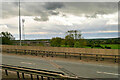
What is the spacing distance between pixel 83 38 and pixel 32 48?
17.4 metres

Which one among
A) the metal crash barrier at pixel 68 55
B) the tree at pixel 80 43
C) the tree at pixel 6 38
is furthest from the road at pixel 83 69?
the tree at pixel 6 38

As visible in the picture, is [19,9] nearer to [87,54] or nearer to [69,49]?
[69,49]

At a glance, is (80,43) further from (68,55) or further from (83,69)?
(83,69)

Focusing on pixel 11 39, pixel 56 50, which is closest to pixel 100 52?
pixel 56 50

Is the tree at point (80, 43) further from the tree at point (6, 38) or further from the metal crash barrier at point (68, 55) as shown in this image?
the tree at point (6, 38)

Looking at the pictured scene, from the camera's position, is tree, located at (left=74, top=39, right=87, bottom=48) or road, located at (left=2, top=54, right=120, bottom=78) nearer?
road, located at (left=2, top=54, right=120, bottom=78)

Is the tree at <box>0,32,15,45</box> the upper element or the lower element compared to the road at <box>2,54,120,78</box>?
upper

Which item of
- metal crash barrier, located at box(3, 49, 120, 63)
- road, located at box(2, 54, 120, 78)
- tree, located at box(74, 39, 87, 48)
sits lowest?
road, located at box(2, 54, 120, 78)

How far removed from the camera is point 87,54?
15.3 meters

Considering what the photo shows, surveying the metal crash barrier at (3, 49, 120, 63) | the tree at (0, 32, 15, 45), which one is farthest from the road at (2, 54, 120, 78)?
the tree at (0, 32, 15, 45)

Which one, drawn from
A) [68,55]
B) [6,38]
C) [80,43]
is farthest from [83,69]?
[6,38]

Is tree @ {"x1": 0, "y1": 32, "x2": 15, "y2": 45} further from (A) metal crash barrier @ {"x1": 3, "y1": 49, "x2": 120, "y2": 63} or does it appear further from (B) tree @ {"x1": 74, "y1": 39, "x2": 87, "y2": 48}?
(B) tree @ {"x1": 74, "y1": 39, "x2": 87, "y2": 48}

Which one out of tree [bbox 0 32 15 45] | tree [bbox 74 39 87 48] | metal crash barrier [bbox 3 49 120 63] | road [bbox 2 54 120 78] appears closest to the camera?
road [bbox 2 54 120 78]

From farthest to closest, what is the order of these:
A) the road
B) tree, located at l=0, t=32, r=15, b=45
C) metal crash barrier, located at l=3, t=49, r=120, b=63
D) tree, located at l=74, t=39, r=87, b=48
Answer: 1. tree, located at l=0, t=32, r=15, b=45
2. tree, located at l=74, t=39, r=87, b=48
3. metal crash barrier, located at l=3, t=49, r=120, b=63
4. the road
